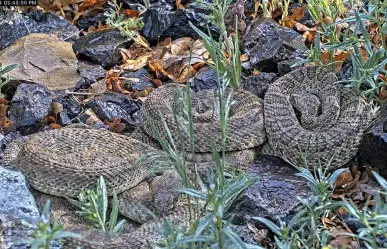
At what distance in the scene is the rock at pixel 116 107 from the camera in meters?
9.38

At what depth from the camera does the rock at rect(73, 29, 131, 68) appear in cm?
1055

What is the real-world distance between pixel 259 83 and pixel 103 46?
2.38 metres

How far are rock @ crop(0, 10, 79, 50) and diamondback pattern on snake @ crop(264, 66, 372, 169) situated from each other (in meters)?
3.54

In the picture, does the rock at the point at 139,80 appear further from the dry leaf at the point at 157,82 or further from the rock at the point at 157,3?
the rock at the point at 157,3

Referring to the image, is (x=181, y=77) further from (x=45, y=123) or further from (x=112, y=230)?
(x=112, y=230)

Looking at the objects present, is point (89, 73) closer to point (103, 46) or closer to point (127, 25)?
point (103, 46)

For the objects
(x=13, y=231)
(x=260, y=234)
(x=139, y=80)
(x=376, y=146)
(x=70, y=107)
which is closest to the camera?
(x=13, y=231)

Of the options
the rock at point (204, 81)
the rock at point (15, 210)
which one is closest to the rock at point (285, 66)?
the rock at point (204, 81)

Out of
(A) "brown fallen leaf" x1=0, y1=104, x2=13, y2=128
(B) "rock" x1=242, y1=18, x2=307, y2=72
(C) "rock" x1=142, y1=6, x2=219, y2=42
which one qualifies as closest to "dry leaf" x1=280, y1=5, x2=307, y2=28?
(B) "rock" x1=242, y1=18, x2=307, y2=72

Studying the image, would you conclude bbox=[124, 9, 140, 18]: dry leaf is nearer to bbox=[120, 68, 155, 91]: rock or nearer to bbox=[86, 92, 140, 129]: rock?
bbox=[120, 68, 155, 91]: rock

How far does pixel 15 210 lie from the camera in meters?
6.70

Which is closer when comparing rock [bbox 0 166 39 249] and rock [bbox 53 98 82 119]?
rock [bbox 0 166 39 249]

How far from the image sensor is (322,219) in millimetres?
7211

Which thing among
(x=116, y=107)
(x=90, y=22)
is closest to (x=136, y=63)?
(x=116, y=107)
